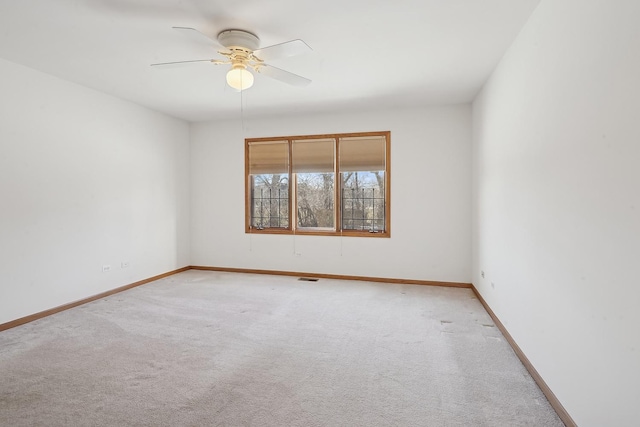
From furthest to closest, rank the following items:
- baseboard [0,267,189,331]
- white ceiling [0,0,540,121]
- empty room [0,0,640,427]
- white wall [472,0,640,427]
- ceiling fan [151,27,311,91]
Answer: baseboard [0,267,189,331] < ceiling fan [151,27,311,91] < white ceiling [0,0,540,121] < empty room [0,0,640,427] < white wall [472,0,640,427]

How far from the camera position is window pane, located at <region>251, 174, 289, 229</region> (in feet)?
19.2

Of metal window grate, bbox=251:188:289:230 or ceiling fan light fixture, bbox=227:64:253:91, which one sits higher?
ceiling fan light fixture, bbox=227:64:253:91

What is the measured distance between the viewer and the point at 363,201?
17.9 ft

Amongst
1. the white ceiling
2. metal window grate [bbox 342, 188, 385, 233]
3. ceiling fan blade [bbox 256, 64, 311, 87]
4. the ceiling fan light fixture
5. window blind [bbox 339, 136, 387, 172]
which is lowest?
metal window grate [bbox 342, 188, 385, 233]

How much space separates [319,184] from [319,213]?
0.50 metres

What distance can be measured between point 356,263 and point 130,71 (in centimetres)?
399

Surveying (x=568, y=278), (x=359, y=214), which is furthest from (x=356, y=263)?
(x=568, y=278)

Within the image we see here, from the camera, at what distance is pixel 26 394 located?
7.20 feet

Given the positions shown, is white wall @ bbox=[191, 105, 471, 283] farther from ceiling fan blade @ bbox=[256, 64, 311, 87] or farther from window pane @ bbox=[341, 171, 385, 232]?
ceiling fan blade @ bbox=[256, 64, 311, 87]

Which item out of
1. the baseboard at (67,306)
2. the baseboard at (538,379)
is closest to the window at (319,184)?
the baseboard at (67,306)

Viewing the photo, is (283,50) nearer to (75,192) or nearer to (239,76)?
Result: (239,76)

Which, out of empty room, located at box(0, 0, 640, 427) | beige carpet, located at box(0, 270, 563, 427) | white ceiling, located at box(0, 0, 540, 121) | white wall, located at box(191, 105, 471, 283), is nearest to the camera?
empty room, located at box(0, 0, 640, 427)

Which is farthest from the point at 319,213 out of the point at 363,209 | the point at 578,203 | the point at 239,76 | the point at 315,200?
the point at 578,203

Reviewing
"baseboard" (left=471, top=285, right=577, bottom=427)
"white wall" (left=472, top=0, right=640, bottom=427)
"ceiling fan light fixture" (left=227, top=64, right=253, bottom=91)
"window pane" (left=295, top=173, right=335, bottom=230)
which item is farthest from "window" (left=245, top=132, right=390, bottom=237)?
"ceiling fan light fixture" (left=227, top=64, right=253, bottom=91)
